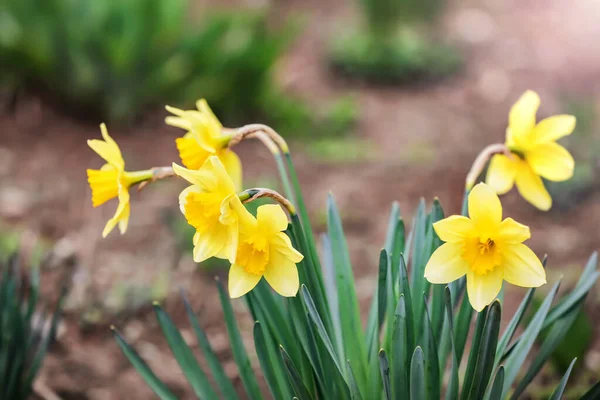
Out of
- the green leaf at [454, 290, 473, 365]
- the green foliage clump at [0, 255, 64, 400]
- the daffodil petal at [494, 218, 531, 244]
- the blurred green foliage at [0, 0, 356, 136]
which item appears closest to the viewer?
the daffodil petal at [494, 218, 531, 244]

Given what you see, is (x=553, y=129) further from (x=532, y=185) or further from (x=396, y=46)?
(x=396, y=46)

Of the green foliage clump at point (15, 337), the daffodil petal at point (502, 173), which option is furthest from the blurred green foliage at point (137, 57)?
the daffodil petal at point (502, 173)

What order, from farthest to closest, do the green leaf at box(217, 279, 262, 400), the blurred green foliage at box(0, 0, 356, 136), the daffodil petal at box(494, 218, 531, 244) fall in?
the blurred green foliage at box(0, 0, 356, 136) < the green leaf at box(217, 279, 262, 400) < the daffodil petal at box(494, 218, 531, 244)

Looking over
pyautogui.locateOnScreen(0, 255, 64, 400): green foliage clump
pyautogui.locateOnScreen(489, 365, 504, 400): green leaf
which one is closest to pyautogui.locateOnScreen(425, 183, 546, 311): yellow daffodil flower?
pyautogui.locateOnScreen(489, 365, 504, 400): green leaf

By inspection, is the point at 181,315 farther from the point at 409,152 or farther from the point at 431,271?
the point at 409,152

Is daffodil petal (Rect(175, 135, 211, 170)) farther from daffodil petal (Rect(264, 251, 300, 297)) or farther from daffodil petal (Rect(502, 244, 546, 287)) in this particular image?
daffodil petal (Rect(502, 244, 546, 287))

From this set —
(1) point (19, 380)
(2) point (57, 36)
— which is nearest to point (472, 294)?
(1) point (19, 380)
